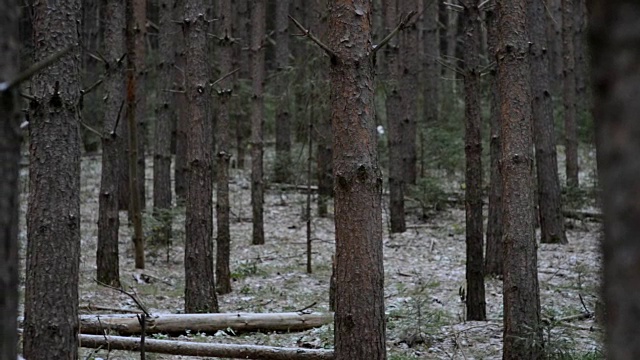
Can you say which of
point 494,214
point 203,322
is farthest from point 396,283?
point 203,322

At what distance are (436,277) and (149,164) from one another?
14684 mm

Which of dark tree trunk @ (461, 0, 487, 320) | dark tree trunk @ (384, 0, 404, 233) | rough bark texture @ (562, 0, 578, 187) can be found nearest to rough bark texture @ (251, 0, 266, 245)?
dark tree trunk @ (384, 0, 404, 233)

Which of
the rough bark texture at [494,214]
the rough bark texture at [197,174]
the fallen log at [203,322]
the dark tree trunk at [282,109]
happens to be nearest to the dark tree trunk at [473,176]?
the fallen log at [203,322]

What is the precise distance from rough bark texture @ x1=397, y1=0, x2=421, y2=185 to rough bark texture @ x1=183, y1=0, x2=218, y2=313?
7.28 m

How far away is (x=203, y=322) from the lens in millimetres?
9305

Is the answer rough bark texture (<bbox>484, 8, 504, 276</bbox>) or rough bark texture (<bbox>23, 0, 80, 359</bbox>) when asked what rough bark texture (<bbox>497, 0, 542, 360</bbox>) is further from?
rough bark texture (<bbox>484, 8, 504, 276</bbox>)

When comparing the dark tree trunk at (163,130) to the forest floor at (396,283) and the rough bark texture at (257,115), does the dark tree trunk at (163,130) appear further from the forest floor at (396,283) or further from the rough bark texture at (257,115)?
the rough bark texture at (257,115)

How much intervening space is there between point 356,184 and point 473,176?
3.87 m

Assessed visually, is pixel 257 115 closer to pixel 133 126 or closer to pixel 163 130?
pixel 163 130

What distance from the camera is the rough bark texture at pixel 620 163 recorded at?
1448 mm

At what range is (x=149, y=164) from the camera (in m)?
25.7

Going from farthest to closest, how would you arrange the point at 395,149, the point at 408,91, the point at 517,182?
the point at 408,91 → the point at 395,149 → the point at 517,182

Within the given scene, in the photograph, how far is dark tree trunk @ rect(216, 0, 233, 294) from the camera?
12555 millimetres

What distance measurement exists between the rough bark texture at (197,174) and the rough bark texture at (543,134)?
25.4ft
